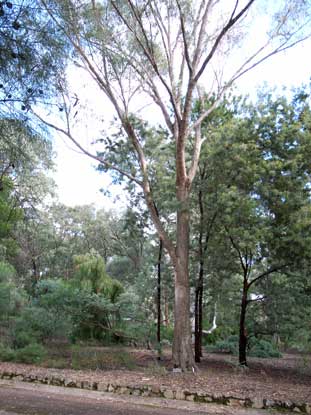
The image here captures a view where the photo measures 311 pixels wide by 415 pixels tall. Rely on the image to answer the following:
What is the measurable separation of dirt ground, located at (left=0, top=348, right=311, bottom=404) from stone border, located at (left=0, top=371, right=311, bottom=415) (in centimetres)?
18

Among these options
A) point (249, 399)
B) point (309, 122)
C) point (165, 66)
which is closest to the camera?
point (249, 399)

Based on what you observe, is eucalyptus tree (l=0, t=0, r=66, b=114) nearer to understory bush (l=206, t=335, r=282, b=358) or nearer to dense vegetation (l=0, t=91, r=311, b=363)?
dense vegetation (l=0, t=91, r=311, b=363)

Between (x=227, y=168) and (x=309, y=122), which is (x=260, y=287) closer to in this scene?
(x=227, y=168)

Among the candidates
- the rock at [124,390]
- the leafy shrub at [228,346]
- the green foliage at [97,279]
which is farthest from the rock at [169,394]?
the leafy shrub at [228,346]

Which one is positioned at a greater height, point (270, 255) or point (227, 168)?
point (227, 168)

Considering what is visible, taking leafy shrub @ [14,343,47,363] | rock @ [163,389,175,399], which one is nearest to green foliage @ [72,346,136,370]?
leafy shrub @ [14,343,47,363]

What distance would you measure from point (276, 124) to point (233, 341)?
10.4 m

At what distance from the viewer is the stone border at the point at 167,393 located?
6723mm

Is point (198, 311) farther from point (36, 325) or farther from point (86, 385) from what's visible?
point (86, 385)

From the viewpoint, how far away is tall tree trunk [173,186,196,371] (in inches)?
407

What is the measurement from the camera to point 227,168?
10461 mm

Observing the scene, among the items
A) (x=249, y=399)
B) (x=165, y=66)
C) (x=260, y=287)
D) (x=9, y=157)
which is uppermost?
(x=165, y=66)

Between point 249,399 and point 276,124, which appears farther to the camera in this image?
point 276,124

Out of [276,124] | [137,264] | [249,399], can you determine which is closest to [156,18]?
[276,124]
